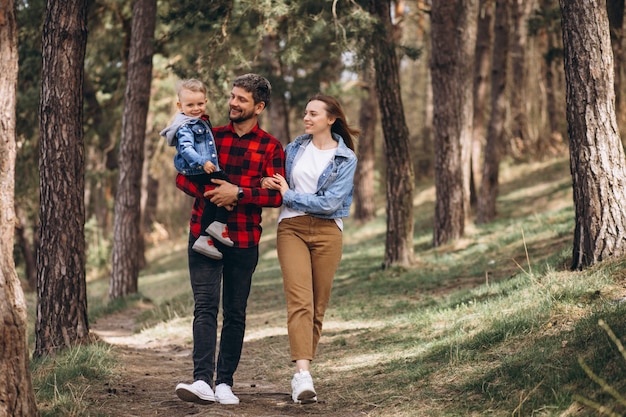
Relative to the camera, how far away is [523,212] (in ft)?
62.2

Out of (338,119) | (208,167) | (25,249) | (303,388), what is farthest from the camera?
(25,249)

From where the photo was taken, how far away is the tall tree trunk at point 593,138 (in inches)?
298

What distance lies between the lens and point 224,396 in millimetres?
5844

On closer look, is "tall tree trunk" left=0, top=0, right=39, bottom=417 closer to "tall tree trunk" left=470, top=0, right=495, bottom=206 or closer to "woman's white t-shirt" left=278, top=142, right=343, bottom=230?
"woman's white t-shirt" left=278, top=142, right=343, bottom=230

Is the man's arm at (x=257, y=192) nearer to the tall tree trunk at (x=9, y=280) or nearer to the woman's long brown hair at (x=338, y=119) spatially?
the woman's long brown hair at (x=338, y=119)

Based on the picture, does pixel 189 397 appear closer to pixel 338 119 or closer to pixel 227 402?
pixel 227 402

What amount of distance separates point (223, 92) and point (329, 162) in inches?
302

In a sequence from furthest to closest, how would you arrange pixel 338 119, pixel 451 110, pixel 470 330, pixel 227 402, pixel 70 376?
pixel 451 110
pixel 470 330
pixel 70 376
pixel 338 119
pixel 227 402

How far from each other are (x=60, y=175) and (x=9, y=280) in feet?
10.1

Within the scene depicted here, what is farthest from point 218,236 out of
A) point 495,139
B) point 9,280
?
point 495,139

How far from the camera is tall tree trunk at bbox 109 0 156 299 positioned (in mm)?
14336

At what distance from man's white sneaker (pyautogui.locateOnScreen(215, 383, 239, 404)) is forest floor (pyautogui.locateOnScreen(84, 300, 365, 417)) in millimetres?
47

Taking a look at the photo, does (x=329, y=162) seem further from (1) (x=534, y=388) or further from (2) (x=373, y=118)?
(2) (x=373, y=118)

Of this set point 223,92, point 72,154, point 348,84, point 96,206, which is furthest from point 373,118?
point 72,154
